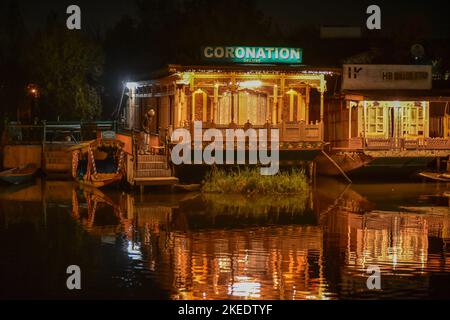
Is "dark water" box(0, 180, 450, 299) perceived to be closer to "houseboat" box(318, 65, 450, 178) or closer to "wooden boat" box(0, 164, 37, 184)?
"wooden boat" box(0, 164, 37, 184)

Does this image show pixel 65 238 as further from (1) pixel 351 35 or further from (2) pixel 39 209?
(1) pixel 351 35

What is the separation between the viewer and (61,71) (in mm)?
46562

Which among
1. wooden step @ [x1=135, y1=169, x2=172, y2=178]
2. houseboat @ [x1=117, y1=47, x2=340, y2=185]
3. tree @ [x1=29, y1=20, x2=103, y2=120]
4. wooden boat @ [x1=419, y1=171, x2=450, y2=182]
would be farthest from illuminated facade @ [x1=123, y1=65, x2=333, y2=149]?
tree @ [x1=29, y1=20, x2=103, y2=120]

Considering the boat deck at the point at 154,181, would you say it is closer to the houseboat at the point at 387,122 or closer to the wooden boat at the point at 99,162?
the wooden boat at the point at 99,162

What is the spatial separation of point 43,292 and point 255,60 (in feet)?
76.0

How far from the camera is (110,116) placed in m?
54.6

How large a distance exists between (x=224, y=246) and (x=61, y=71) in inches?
1228

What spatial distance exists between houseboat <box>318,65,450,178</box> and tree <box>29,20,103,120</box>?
15.6 m

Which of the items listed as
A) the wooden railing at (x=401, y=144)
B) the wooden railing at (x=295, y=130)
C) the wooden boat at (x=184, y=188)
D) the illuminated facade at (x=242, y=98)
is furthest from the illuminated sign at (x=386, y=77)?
the wooden boat at (x=184, y=188)

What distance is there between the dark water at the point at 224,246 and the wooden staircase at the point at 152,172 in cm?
93

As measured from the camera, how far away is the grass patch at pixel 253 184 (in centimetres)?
3003

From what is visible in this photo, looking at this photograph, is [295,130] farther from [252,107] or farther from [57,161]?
[57,161]

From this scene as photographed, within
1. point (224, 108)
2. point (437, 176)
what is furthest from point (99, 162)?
point (437, 176)
